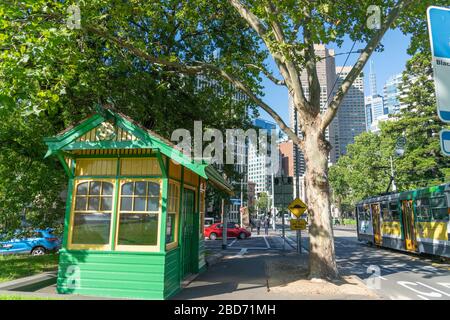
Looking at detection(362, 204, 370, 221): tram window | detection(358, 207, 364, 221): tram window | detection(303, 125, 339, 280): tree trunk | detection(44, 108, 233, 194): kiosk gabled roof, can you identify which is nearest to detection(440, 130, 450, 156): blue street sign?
detection(44, 108, 233, 194): kiosk gabled roof

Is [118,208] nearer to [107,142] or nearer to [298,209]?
[107,142]

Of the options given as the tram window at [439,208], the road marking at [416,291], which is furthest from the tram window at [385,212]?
the road marking at [416,291]

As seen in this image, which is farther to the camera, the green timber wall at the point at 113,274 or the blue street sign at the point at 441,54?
the green timber wall at the point at 113,274

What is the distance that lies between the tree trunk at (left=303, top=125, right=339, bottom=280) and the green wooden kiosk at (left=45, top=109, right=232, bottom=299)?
342 centimetres

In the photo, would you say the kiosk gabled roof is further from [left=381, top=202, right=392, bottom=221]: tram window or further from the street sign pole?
[left=381, top=202, right=392, bottom=221]: tram window

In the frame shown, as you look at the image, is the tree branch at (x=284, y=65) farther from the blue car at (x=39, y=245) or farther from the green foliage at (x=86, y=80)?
the blue car at (x=39, y=245)

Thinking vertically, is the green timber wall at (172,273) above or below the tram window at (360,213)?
below

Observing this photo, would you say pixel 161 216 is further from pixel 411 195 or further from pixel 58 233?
pixel 411 195

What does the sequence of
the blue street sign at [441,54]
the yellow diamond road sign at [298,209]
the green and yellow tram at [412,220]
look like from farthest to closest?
the yellow diamond road sign at [298,209] < the green and yellow tram at [412,220] < the blue street sign at [441,54]

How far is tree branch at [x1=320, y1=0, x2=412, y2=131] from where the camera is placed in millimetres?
10278

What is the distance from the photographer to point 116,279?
25.1 ft

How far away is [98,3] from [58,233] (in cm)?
925

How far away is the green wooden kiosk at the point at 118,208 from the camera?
301 inches
